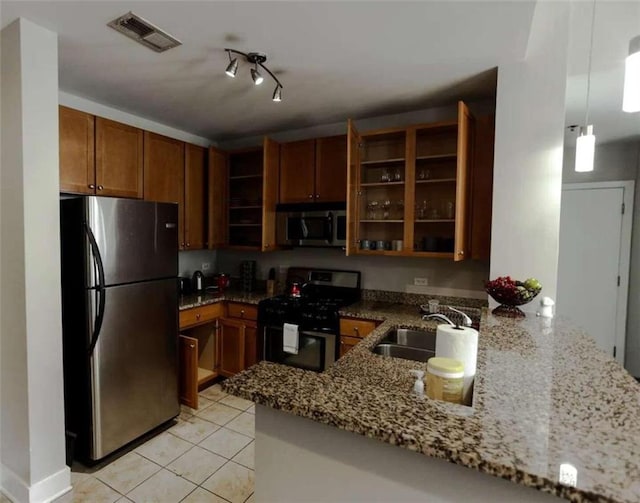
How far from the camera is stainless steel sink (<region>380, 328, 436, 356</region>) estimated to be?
2336 mm

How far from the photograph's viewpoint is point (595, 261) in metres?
3.97

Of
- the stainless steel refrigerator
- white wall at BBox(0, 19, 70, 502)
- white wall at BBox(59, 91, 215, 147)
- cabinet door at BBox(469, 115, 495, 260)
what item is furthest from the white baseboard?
cabinet door at BBox(469, 115, 495, 260)

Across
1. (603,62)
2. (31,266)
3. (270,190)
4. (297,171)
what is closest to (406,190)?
(297,171)

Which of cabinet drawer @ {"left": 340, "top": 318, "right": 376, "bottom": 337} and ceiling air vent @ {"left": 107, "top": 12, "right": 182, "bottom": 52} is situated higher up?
ceiling air vent @ {"left": 107, "top": 12, "right": 182, "bottom": 52}

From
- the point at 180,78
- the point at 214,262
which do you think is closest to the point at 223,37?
the point at 180,78

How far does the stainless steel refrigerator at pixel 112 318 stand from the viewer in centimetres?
212

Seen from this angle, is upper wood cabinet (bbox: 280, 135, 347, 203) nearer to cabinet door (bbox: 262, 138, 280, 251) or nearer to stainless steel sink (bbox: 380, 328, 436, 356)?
cabinet door (bbox: 262, 138, 280, 251)

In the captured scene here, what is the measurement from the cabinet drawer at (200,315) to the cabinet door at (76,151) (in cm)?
122

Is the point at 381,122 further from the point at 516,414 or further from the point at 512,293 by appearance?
the point at 516,414

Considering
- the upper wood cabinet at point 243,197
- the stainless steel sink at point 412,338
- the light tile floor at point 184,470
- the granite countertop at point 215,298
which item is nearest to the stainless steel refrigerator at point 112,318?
the light tile floor at point 184,470

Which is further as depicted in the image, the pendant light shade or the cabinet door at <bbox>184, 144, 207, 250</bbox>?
the cabinet door at <bbox>184, 144, 207, 250</bbox>

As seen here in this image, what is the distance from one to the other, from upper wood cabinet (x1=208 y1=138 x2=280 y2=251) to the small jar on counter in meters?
2.54

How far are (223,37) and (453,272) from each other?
240 cm

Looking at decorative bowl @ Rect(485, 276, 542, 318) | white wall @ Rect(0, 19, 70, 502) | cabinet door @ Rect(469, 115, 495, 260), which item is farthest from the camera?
cabinet door @ Rect(469, 115, 495, 260)
